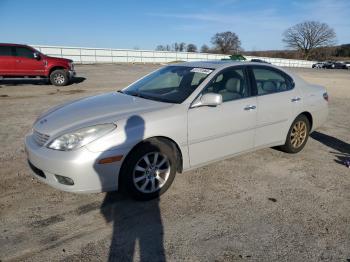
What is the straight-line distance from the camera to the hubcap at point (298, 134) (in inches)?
219

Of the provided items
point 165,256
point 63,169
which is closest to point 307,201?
point 165,256

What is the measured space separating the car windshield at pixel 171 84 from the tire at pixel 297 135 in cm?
184

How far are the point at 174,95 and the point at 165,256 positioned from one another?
2.13 metres

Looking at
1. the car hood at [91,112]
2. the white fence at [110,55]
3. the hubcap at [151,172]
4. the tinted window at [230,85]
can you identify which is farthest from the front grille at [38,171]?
the white fence at [110,55]

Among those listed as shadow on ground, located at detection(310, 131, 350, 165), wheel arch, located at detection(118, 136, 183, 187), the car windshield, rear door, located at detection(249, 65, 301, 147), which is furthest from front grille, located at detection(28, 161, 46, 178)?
shadow on ground, located at detection(310, 131, 350, 165)

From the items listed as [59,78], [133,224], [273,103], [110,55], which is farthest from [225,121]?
[110,55]

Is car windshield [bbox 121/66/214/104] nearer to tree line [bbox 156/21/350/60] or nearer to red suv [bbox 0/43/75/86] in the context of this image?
red suv [bbox 0/43/75/86]

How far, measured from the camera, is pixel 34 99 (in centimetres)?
1145

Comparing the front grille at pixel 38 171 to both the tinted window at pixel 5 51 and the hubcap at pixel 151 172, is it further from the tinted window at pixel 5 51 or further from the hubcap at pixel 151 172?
the tinted window at pixel 5 51

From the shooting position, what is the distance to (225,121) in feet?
14.5

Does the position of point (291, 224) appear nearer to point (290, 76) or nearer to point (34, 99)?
point (290, 76)

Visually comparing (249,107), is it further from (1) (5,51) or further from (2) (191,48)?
(2) (191,48)

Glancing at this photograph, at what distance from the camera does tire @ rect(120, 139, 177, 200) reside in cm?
371

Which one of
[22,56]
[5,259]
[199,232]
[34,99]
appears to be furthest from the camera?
[22,56]
